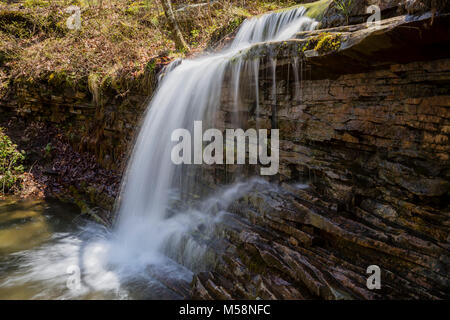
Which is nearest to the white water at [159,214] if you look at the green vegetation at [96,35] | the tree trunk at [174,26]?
the green vegetation at [96,35]

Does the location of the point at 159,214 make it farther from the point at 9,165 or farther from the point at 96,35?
the point at 96,35

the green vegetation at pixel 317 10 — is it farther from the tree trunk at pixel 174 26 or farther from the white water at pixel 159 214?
the tree trunk at pixel 174 26

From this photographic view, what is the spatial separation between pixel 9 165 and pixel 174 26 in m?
6.85

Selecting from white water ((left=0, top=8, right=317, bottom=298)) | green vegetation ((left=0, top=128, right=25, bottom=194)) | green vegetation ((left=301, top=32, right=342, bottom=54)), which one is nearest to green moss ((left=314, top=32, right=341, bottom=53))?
green vegetation ((left=301, top=32, right=342, bottom=54))

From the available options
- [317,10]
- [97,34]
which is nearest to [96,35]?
[97,34]

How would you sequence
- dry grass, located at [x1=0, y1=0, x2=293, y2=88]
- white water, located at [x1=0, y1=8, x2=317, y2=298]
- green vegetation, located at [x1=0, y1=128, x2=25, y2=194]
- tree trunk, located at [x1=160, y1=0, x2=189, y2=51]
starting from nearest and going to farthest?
white water, located at [x1=0, y1=8, x2=317, y2=298] → green vegetation, located at [x1=0, y1=128, x2=25, y2=194] → dry grass, located at [x1=0, y1=0, x2=293, y2=88] → tree trunk, located at [x1=160, y1=0, x2=189, y2=51]

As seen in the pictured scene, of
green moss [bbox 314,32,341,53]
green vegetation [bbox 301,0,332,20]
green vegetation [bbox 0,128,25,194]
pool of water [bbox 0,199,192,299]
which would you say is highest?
green vegetation [bbox 301,0,332,20]

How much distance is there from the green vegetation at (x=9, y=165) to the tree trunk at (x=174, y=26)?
622cm

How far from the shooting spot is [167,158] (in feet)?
20.2

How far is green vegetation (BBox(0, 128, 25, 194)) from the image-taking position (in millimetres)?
7988

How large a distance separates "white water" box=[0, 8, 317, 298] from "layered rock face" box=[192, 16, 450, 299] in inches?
30.1

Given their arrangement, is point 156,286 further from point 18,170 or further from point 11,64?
point 11,64

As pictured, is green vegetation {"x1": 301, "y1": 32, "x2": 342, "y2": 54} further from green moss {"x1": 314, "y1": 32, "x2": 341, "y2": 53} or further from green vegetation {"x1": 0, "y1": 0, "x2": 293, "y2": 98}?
green vegetation {"x1": 0, "y1": 0, "x2": 293, "y2": 98}
